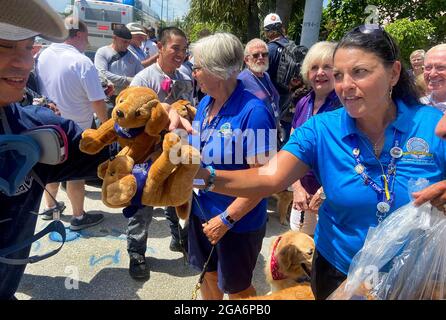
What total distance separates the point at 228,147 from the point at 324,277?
86cm

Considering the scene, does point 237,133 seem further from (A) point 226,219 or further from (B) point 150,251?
(B) point 150,251

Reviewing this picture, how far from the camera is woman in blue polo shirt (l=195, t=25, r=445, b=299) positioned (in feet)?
4.89

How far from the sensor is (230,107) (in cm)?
218

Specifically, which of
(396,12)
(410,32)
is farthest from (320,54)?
(396,12)

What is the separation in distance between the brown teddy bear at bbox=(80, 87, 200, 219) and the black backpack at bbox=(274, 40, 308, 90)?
12.6 feet

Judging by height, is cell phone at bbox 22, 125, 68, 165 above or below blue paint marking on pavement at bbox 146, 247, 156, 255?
above

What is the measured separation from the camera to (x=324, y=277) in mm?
1740

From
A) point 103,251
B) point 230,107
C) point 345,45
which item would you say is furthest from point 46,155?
point 103,251

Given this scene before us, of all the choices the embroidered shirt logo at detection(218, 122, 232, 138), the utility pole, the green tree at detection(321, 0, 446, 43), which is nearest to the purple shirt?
the embroidered shirt logo at detection(218, 122, 232, 138)

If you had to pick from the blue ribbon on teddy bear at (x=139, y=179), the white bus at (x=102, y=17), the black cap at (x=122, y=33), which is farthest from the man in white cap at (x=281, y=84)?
the white bus at (x=102, y=17)

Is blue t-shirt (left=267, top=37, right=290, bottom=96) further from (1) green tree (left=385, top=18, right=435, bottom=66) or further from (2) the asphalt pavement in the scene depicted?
(1) green tree (left=385, top=18, right=435, bottom=66)

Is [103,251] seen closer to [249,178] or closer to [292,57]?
[249,178]

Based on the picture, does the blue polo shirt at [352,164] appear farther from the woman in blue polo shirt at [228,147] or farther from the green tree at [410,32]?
the green tree at [410,32]

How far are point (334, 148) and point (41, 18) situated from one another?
4.08 feet
